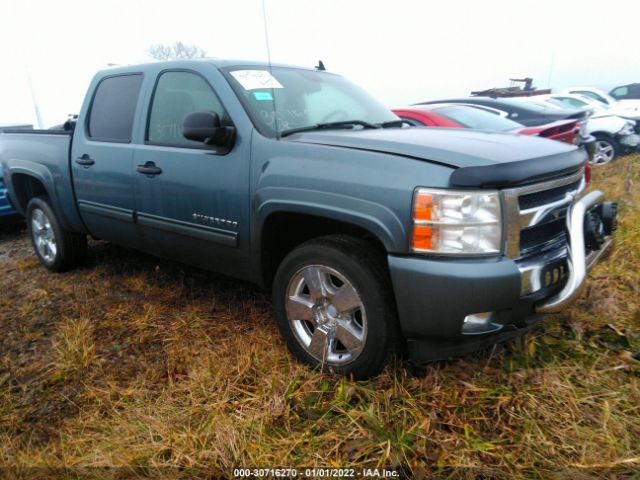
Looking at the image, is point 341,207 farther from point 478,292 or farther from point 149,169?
point 149,169

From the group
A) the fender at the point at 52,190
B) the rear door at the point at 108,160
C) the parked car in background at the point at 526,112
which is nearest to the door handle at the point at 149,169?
the rear door at the point at 108,160

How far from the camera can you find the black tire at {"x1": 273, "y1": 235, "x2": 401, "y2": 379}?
221 centimetres

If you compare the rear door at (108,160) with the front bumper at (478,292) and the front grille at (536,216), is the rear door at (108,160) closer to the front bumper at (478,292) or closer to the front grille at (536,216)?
the front bumper at (478,292)

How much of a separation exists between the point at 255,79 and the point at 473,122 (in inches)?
134

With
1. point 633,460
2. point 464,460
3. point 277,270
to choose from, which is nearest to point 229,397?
point 277,270

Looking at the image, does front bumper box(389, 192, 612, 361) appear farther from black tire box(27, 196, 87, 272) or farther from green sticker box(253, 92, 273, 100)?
black tire box(27, 196, 87, 272)

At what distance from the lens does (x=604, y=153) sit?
8.98 metres

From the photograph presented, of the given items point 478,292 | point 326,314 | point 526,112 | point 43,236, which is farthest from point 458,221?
point 526,112

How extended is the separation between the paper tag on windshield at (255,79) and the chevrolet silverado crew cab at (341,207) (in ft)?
0.04

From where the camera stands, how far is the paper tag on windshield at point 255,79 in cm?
293

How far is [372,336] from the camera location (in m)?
2.24

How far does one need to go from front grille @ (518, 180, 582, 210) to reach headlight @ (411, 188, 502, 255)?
18 cm

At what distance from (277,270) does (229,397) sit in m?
0.69

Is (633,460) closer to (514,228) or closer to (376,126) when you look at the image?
(514,228)
